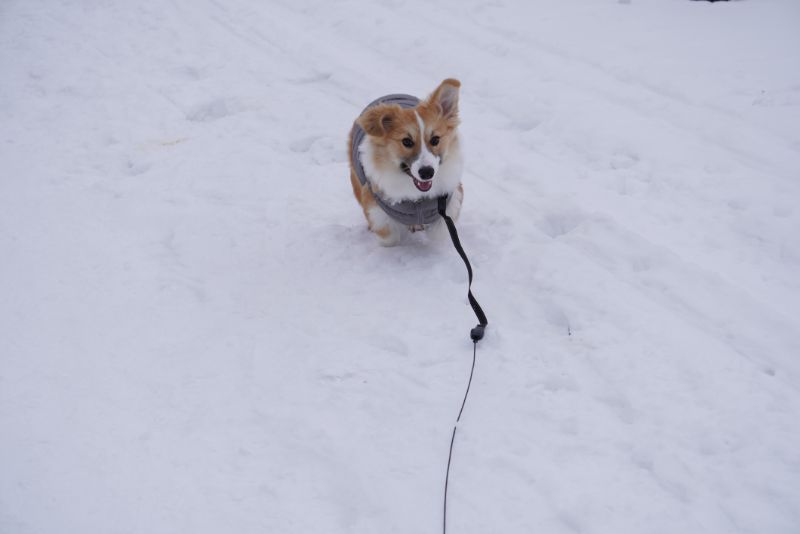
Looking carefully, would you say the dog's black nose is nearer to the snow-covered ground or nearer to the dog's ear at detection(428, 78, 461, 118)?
the dog's ear at detection(428, 78, 461, 118)

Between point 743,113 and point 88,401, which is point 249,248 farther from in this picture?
point 743,113

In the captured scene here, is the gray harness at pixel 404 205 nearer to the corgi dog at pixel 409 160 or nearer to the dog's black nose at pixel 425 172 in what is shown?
the corgi dog at pixel 409 160

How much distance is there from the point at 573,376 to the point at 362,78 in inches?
154

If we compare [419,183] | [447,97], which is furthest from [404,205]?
[447,97]

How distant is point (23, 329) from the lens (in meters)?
2.93

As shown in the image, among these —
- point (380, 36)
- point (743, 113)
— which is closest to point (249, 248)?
point (380, 36)

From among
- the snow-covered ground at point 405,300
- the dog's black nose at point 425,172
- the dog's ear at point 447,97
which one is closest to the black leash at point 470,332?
the snow-covered ground at point 405,300

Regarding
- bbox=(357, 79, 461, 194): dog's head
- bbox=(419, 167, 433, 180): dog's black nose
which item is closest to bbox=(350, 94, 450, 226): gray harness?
bbox=(357, 79, 461, 194): dog's head

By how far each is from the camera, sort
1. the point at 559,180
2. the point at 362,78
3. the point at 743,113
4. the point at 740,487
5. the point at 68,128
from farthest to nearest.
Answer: the point at 362,78
the point at 68,128
the point at 743,113
the point at 559,180
the point at 740,487

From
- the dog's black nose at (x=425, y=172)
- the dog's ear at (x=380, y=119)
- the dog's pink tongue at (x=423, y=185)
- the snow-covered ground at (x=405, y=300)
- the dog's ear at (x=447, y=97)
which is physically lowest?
the snow-covered ground at (x=405, y=300)

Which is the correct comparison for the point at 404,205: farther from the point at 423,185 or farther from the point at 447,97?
the point at 447,97

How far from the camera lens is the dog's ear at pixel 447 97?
3.03 m

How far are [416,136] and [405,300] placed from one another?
36.2 inches

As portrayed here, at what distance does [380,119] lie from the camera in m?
3.03
